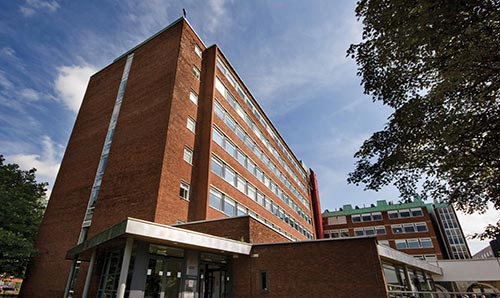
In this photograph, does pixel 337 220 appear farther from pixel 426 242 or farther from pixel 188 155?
pixel 188 155

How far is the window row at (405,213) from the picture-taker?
49969 mm

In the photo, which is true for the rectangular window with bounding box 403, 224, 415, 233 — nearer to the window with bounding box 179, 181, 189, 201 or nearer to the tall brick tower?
the tall brick tower

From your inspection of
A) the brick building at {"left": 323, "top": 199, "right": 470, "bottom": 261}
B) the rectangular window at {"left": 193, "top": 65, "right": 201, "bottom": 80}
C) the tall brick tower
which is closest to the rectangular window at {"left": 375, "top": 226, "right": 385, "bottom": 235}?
the brick building at {"left": 323, "top": 199, "right": 470, "bottom": 261}

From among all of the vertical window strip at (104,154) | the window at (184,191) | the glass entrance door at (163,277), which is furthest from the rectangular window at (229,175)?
the glass entrance door at (163,277)

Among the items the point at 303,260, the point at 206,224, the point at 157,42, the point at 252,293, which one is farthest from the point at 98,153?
the point at 303,260

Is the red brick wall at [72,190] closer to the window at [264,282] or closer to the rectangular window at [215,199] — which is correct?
the rectangular window at [215,199]

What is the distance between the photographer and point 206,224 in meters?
15.7

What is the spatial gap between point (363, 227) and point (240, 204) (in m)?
39.8

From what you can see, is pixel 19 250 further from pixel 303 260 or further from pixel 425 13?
pixel 425 13

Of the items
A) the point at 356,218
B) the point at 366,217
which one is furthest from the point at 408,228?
the point at 356,218

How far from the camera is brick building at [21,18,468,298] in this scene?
33.9 feet

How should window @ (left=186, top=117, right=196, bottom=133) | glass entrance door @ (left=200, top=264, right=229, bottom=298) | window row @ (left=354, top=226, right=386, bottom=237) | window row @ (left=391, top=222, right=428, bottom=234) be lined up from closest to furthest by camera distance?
glass entrance door @ (left=200, top=264, right=229, bottom=298)
window @ (left=186, top=117, right=196, bottom=133)
window row @ (left=391, top=222, right=428, bottom=234)
window row @ (left=354, top=226, right=386, bottom=237)

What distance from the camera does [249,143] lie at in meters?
29.4

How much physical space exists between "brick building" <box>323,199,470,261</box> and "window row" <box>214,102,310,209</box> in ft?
59.9
